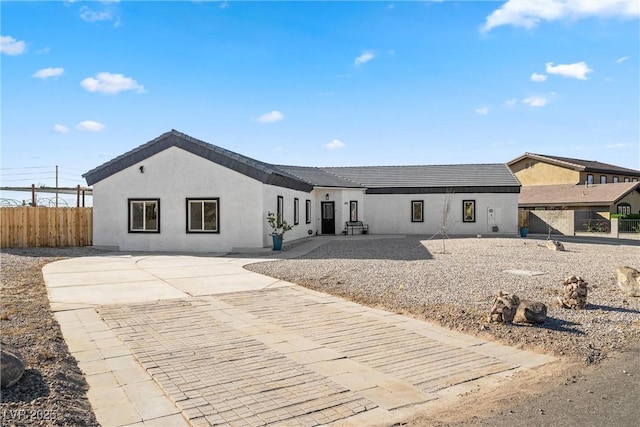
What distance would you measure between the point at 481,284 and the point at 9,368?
30.9ft

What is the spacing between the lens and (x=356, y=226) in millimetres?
29547

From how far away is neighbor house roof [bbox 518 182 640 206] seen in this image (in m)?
36.0

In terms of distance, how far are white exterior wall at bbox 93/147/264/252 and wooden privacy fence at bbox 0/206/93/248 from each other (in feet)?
4.07

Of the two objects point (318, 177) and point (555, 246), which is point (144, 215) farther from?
point (555, 246)

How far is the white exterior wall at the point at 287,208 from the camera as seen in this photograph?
1861cm

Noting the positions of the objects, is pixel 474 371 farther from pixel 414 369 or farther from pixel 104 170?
pixel 104 170

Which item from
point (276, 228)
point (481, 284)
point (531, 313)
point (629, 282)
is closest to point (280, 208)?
point (276, 228)

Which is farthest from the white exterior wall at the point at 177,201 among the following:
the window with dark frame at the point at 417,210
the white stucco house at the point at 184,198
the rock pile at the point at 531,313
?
the window with dark frame at the point at 417,210

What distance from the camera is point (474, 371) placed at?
5.47 m

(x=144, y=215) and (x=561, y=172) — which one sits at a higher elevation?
(x=561, y=172)

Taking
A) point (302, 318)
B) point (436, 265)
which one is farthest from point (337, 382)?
point (436, 265)

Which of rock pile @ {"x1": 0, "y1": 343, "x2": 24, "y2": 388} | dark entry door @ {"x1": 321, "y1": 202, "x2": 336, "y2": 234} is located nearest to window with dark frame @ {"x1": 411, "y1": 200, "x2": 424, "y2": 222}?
dark entry door @ {"x1": 321, "y1": 202, "x2": 336, "y2": 234}

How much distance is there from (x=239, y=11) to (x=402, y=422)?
1286cm

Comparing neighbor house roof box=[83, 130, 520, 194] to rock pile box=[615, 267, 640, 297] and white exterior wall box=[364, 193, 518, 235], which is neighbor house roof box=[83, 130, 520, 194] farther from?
rock pile box=[615, 267, 640, 297]
